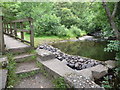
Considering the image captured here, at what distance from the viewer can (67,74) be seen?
100 inches

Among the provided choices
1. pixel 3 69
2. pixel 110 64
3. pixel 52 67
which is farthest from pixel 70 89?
pixel 110 64

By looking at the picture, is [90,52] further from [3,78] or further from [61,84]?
[3,78]

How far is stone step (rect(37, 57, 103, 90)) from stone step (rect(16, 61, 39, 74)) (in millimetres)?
224

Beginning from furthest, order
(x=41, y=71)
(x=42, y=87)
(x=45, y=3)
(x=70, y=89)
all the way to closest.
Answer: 1. (x=45, y=3)
2. (x=41, y=71)
3. (x=42, y=87)
4. (x=70, y=89)

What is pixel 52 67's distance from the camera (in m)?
2.94

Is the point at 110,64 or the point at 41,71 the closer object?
the point at 41,71

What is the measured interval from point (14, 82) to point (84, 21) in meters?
12.9

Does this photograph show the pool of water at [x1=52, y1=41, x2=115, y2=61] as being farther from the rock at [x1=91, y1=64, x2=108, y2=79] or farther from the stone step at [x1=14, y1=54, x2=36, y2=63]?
the stone step at [x1=14, y1=54, x2=36, y2=63]

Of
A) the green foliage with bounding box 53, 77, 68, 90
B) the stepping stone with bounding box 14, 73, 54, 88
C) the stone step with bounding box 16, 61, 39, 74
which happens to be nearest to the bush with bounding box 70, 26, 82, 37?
the stone step with bounding box 16, 61, 39, 74

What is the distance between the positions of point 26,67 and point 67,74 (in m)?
1.26

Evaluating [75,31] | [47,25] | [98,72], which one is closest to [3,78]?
[98,72]

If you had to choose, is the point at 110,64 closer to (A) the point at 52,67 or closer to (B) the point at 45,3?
(A) the point at 52,67

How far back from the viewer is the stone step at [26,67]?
9.75 feet

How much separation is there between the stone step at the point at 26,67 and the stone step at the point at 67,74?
0.22 m
